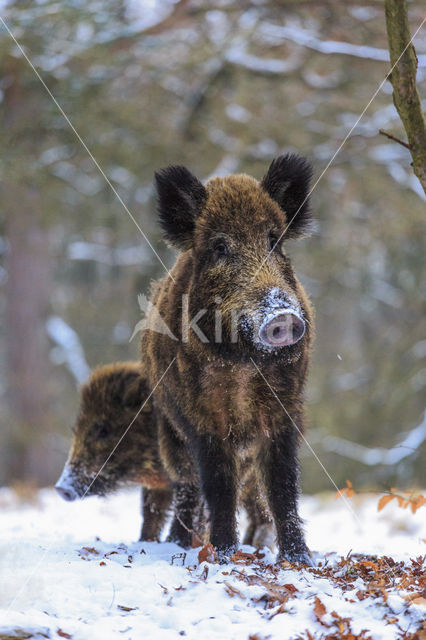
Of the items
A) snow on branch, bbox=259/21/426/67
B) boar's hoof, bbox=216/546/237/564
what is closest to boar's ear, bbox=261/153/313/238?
boar's hoof, bbox=216/546/237/564

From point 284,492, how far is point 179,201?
1873mm

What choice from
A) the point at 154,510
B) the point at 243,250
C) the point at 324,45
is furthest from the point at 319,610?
the point at 324,45

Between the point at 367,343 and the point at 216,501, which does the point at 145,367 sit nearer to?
the point at 216,501

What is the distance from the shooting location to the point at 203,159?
10.9 meters

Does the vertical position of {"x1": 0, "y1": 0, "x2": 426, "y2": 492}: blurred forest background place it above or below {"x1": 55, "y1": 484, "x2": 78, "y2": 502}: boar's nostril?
above

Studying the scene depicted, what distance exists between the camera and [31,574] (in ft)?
11.0

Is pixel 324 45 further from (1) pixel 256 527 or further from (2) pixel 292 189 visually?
(1) pixel 256 527

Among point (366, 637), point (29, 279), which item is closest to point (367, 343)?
point (29, 279)

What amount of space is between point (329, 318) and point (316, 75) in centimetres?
925

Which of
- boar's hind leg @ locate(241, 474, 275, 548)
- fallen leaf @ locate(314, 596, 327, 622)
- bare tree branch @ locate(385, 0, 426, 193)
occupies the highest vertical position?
bare tree branch @ locate(385, 0, 426, 193)

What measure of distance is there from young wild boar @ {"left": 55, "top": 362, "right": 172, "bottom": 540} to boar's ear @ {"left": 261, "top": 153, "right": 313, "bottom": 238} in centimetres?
197

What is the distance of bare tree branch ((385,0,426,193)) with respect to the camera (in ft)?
12.5

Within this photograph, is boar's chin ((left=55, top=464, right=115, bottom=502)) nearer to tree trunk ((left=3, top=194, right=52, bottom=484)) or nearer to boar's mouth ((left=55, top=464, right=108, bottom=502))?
boar's mouth ((left=55, top=464, right=108, bottom=502))

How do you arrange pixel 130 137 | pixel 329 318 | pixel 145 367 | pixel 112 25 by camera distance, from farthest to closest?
pixel 329 318, pixel 130 137, pixel 112 25, pixel 145 367
